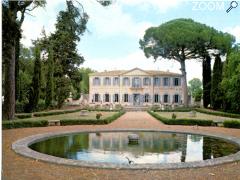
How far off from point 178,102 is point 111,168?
36.9m

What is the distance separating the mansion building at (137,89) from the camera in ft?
142

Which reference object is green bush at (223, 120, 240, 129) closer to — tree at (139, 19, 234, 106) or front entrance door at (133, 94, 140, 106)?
tree at (139, 19, 234, 106)

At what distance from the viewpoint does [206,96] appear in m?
37.5

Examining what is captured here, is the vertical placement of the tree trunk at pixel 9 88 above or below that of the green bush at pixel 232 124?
above

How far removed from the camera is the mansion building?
43188mm

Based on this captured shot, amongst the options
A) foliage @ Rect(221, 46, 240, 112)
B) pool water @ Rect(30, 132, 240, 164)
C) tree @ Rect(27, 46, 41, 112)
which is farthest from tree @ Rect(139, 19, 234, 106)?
pool water @ Rect(30, 132, 240, 164)

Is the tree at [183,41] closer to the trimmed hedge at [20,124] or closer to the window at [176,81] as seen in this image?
the window at [176,81]

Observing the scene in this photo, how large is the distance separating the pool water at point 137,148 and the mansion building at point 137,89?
28.9 meters

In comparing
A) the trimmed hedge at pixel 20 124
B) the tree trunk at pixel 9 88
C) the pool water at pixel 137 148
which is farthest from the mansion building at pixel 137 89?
the pool water at pixel 137 148

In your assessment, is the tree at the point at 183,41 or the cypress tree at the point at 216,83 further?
the tree at the point at 183,41

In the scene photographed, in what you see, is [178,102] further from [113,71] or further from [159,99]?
[113,71]

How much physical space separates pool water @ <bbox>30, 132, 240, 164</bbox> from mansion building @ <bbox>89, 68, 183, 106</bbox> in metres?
28.9

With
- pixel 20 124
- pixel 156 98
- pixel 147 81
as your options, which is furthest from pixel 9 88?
pixel 156 98

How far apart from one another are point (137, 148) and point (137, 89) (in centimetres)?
3240
